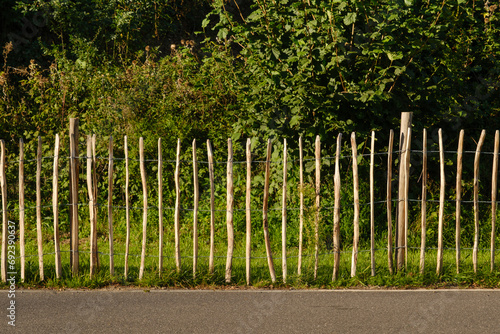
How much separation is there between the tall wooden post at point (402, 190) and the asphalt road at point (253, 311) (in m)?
0.48

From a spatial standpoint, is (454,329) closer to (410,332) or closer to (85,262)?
(410,332)

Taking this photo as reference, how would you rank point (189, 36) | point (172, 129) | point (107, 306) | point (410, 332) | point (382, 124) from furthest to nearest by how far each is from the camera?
point (189, 36)
point (172, 129)
point (382, 124)
point (107, 306)
point (410, 332)

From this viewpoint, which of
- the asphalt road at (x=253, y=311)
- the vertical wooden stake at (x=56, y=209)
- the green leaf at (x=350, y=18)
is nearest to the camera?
the asphalt road at (x=253, y=311)

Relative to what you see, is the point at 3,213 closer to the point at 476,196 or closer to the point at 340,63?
the point at 340,63

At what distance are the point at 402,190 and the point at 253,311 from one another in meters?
2.08

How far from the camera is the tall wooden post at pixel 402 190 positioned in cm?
617

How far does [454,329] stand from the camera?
5027 mm

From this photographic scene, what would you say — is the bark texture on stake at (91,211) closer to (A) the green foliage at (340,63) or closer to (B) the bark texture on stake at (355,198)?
(A) the green foliage at (340,63)

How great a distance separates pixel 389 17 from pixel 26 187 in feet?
19.0

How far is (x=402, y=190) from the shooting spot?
621cm

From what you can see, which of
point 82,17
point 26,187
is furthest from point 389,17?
point 82,17

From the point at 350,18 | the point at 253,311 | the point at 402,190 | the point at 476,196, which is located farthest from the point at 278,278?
the point at 350,18

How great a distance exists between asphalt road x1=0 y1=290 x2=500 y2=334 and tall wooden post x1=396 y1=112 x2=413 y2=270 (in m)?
0.48

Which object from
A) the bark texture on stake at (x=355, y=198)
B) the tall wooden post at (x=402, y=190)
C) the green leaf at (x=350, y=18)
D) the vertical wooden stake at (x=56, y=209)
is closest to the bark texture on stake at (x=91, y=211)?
the vertical wooden stake at (x=56, y=209)
